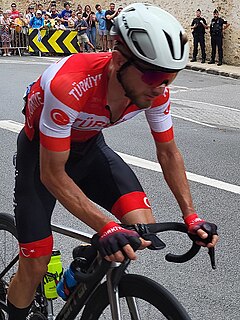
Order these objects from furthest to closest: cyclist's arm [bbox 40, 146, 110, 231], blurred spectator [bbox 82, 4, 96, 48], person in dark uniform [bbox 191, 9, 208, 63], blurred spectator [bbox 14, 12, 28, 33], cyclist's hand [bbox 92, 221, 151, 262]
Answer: blurred spectator [bbox 14, 12, 28, 33] < blurred spectator [bbox 82, 4, 96, 48] < person in dark uniform [bbox 191, 9, 208, 63] < cyclist's arm [bbox 40, 146, 110, 231] < cyclist's hand [bbox 92, 221, 151, 262]

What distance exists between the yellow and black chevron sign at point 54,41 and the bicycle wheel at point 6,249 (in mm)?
21140

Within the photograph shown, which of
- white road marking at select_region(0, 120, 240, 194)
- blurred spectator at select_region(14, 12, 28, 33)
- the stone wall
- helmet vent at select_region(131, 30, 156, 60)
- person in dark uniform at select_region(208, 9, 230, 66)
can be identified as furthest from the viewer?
blurred spectator at select_region(14, 12, 28, 33)

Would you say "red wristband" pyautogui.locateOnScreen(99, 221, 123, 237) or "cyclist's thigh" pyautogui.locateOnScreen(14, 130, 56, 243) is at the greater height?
"red wristband" pyautogui.locateOnScreen(99, 221, 123, 237)

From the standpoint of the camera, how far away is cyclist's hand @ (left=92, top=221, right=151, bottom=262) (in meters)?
2.38

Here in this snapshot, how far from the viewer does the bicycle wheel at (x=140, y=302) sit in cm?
253

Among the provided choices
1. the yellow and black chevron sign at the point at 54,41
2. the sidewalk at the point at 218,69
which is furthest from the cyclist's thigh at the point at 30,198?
the yellow and black chevron sign at the point at 54,41

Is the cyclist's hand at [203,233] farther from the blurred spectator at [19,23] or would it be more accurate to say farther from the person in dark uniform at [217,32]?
the blurred spectator at [19,23]

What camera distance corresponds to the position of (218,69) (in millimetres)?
21297

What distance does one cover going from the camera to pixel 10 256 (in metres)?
3.75

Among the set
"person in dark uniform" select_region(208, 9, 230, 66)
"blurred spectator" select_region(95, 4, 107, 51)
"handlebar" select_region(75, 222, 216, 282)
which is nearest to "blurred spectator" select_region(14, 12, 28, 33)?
"blurred spectator" select_region(95, 4, 107, 51)

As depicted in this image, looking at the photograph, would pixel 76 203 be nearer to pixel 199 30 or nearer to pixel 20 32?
pixel 199 30

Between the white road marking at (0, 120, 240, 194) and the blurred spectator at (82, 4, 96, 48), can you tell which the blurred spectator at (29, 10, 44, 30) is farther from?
the white road marking at (0, 120, 240, 194)

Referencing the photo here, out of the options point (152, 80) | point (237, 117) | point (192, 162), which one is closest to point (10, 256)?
point (152, 80)

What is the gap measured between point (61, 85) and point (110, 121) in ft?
1.15
